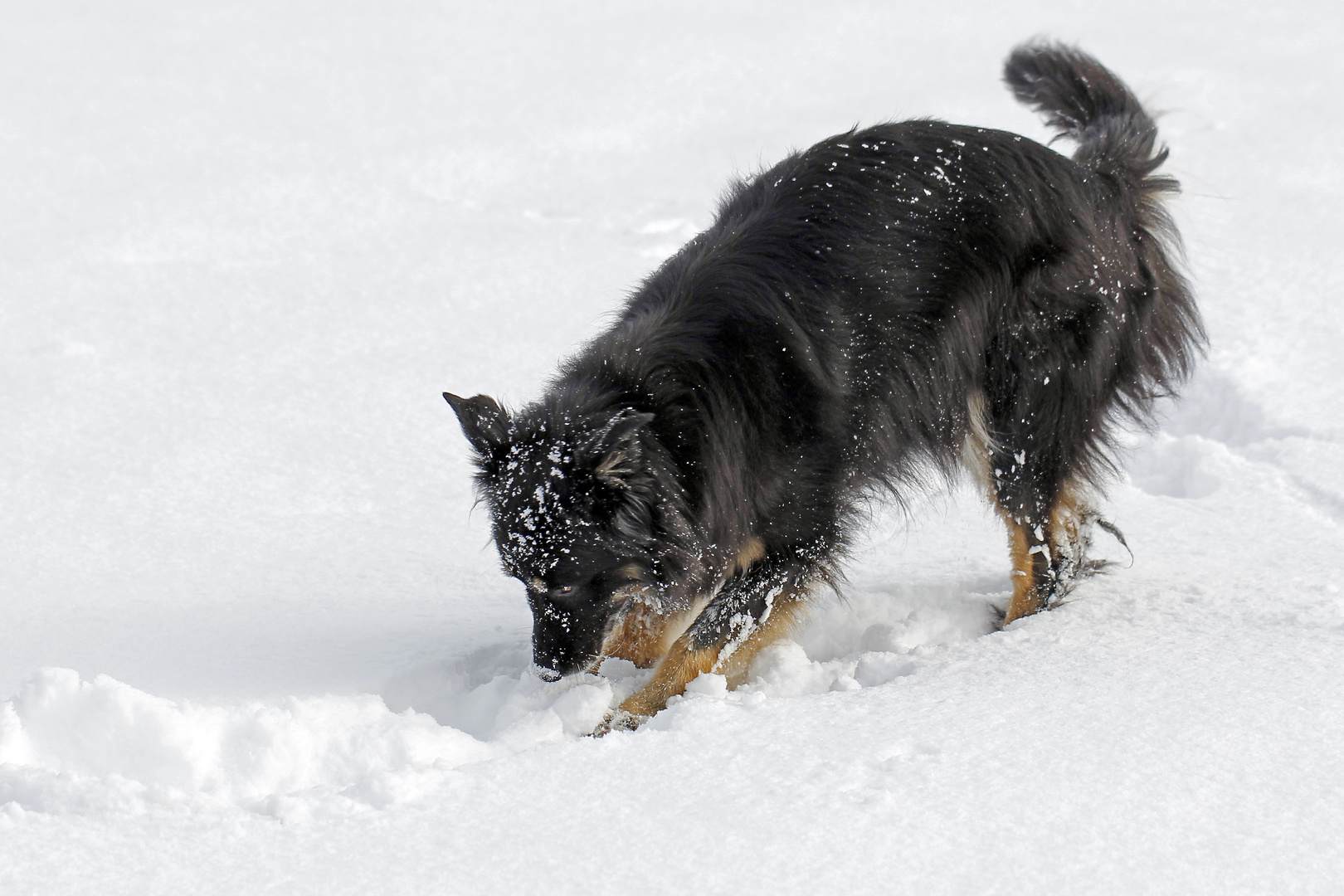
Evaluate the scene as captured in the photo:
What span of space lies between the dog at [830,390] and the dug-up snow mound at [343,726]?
14 centimetres

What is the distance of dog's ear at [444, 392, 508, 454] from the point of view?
9.30 ft

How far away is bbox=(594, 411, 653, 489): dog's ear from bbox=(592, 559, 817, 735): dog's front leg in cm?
61

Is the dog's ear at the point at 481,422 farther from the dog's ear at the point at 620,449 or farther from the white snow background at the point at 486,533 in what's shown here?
the white snow background at the point at 486,533

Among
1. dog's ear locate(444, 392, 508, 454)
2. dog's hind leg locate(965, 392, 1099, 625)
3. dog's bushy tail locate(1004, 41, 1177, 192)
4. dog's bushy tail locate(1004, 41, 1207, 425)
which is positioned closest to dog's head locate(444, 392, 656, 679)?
dog's ear locate(444, 392, 508, 454)

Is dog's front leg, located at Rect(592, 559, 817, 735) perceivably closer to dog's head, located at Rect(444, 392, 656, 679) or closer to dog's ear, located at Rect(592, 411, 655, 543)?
dog's head, located at Rect(444, 392, 656, 679)

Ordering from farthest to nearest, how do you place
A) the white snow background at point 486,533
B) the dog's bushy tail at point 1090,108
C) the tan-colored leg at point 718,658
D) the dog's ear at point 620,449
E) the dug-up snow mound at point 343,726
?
the dog's bushy tail at point 1090,108 < the tan-colored leg at point 718,658 < the dog's ear at point 620,449 < the dug-up snow mound at point 343,726 < the white snow background at point 486,533

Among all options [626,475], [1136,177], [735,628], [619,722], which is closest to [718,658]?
[735,628]

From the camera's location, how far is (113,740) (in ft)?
8.34

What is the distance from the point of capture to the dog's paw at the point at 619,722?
2.96m

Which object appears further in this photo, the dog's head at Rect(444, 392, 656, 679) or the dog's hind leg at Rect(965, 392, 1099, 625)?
the dog's hind leg at Rect(965, 392, 1099, 625)

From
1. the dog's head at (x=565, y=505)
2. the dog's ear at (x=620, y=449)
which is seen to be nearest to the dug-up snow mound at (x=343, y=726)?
the dog's head at (x=565, y=505)

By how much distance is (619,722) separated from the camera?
118 inches

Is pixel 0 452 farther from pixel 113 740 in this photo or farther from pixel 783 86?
pixel 783 86

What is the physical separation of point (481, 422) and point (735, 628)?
0.95m
